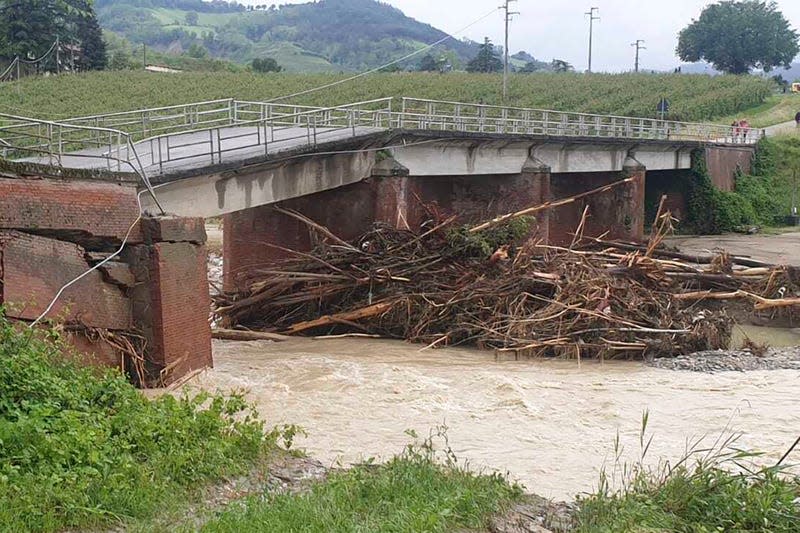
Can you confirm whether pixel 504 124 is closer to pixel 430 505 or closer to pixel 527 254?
pixel 527 254

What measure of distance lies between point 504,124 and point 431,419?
61.5 feet

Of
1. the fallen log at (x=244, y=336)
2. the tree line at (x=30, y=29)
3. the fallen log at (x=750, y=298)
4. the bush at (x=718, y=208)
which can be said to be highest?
the tree line at (x=30, y=29)

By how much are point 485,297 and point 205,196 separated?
6842mm

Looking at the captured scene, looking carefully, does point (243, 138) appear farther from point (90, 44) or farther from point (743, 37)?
point (743, 37)

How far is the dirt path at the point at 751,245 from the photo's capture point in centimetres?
3292

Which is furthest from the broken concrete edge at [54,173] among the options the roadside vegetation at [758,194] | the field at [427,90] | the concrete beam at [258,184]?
the field at [427,90]

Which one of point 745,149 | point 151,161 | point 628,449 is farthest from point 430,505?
point 745,149

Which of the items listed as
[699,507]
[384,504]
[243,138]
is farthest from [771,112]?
[384,504]

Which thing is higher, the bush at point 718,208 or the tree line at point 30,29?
the tree line at point 30,29

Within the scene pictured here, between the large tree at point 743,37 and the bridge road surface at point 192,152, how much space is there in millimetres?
88402

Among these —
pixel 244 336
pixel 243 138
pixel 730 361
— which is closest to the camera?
pixel 730 361

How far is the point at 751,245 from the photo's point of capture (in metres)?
37.3

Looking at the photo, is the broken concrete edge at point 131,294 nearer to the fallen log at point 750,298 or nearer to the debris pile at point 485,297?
the debris pile at point 485,297

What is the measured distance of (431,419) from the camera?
47.5 feet
